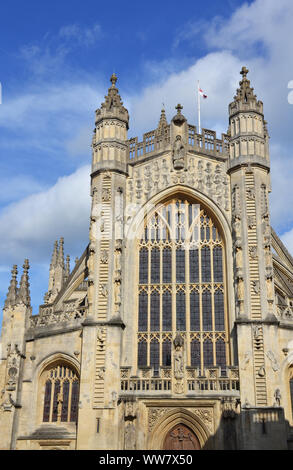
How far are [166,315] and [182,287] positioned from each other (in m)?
1.46

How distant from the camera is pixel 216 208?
2711 cm

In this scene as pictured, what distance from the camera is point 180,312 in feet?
85.4

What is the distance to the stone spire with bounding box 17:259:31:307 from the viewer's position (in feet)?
87.7

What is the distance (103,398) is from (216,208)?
981cm

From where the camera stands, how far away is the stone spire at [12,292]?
26.8 meters

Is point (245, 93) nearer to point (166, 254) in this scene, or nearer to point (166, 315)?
point (166, 254)

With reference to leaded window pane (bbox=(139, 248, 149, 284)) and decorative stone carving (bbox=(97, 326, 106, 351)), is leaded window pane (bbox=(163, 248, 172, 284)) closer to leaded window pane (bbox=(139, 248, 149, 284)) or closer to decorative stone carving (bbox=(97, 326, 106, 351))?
leaded window pane (bbox=(139, 248, 149, 284))

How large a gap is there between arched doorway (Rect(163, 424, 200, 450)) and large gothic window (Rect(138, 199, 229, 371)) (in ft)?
8.61

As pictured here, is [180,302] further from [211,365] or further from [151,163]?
[151,163]

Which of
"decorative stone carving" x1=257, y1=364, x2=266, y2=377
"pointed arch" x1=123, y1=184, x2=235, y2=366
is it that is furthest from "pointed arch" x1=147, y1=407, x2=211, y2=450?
"decorative stone carving" x1=257, y1=364, x2=266, y2=377

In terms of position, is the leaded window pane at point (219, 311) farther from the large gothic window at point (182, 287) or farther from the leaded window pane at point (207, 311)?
the leaded window pane at point (207, 311)

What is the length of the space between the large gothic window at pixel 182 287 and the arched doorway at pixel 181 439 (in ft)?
8.61

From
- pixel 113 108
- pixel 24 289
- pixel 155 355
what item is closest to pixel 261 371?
pixel 155 355

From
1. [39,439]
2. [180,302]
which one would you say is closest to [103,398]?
[39,439]
